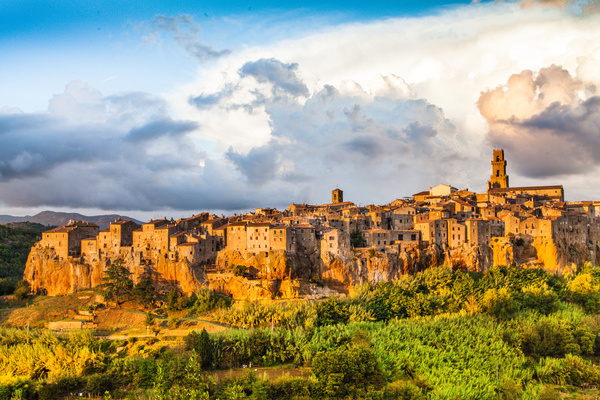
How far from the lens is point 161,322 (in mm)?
46531

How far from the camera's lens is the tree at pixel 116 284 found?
167ft

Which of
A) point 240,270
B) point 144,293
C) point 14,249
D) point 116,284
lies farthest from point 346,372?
point 14,249

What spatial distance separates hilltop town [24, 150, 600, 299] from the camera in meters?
52.4

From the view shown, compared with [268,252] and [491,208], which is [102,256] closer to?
[268,252]

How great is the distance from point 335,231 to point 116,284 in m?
21.9

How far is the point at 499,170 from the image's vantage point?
302 ft

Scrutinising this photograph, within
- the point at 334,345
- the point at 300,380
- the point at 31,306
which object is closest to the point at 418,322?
the point at 334,345

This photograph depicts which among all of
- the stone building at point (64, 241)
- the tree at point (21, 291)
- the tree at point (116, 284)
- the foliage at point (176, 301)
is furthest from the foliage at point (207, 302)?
the tree at point (21, 291)

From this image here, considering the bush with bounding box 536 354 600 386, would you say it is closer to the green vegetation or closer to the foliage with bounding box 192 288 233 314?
the green vegetation

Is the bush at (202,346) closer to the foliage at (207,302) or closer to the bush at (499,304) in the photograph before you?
the foliage at (207,302)

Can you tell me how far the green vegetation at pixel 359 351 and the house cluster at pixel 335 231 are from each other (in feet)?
18.8

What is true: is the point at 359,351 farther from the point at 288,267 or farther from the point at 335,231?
the point at 335,231

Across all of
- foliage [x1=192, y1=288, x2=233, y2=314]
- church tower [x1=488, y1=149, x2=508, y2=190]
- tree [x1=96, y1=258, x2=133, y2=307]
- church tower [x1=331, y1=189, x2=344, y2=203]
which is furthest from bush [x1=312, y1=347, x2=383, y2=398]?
church tower [x1=488, y1=149, x2=508, y2=190]

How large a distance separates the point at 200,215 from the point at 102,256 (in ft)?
40.2
